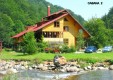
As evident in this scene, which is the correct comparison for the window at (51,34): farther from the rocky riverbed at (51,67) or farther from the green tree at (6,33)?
the rocky riverbed at (51,67)

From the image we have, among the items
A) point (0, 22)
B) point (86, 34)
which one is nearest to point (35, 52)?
point (86, 34)

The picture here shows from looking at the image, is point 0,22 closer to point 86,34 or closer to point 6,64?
point 86,34

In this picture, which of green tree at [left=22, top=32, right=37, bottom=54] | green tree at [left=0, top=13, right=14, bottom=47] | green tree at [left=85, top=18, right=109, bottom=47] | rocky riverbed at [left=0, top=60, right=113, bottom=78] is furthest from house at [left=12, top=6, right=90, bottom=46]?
rocky riverbed at [left=0, top=60, right=113, bottom=78]

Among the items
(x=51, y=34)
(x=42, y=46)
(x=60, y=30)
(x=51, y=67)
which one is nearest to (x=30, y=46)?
(x=42, y=46)

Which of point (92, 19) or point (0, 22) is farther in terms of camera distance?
point (0, 22)

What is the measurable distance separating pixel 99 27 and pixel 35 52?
25.5m

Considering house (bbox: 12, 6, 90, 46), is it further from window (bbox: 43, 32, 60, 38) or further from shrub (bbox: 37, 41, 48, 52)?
shrub (bbox: 37, 41, 48, 52)

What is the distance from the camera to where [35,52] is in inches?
2120

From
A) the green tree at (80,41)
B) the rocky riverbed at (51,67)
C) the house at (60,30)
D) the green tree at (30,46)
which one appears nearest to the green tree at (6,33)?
the house at (60,30)

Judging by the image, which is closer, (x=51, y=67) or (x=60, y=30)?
(x=51, y=67)

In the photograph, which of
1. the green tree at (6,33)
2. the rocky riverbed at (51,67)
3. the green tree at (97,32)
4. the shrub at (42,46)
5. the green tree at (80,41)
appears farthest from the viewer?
the green tree at (6,33)

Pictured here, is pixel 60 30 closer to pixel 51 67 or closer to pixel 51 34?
pixel 51 34

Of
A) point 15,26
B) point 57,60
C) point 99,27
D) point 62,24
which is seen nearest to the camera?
point 57,60

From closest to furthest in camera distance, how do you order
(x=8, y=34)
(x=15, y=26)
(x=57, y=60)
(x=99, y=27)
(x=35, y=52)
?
(x=57, y=60) → (x=35, y=52) → (x=99, y=27) → (x=8, y=34) → (x=15, y=26)
